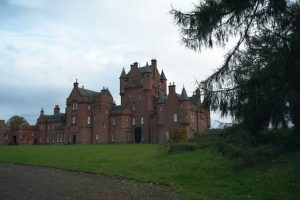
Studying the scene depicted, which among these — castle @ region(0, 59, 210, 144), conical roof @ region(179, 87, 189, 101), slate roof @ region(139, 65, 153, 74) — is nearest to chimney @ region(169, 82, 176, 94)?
castle @ region(0, 59, 210, 144)

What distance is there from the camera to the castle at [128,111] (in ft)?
206

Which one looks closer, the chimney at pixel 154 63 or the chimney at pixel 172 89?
the chimney at pixel 172 89

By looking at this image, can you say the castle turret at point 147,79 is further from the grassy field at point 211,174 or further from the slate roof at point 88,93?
the grassy field at point 211,174

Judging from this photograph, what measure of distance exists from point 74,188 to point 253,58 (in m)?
8.30

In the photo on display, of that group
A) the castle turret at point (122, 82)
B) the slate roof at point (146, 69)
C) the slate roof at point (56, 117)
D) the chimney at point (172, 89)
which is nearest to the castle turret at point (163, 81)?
the slate roof at point (146, 69)

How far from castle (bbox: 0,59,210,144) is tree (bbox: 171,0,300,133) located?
48455 mm

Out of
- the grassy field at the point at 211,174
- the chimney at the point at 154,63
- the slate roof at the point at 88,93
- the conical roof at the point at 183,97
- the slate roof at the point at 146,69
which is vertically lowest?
the grassy field at the point at 211,174

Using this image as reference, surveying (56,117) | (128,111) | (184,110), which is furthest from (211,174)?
(56,117)

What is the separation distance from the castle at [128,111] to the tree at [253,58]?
159 feet

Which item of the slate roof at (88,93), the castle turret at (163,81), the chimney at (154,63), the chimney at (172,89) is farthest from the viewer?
the castle turret at (163,81)

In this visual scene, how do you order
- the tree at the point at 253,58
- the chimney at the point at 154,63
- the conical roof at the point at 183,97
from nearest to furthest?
the tree at the point at 253,58 < the conical roof at the point at 183,97 < the chimney at the point at 154,63

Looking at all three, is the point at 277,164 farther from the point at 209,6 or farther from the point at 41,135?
the point at 41,135

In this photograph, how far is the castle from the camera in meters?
62.9

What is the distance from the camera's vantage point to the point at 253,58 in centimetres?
1177
